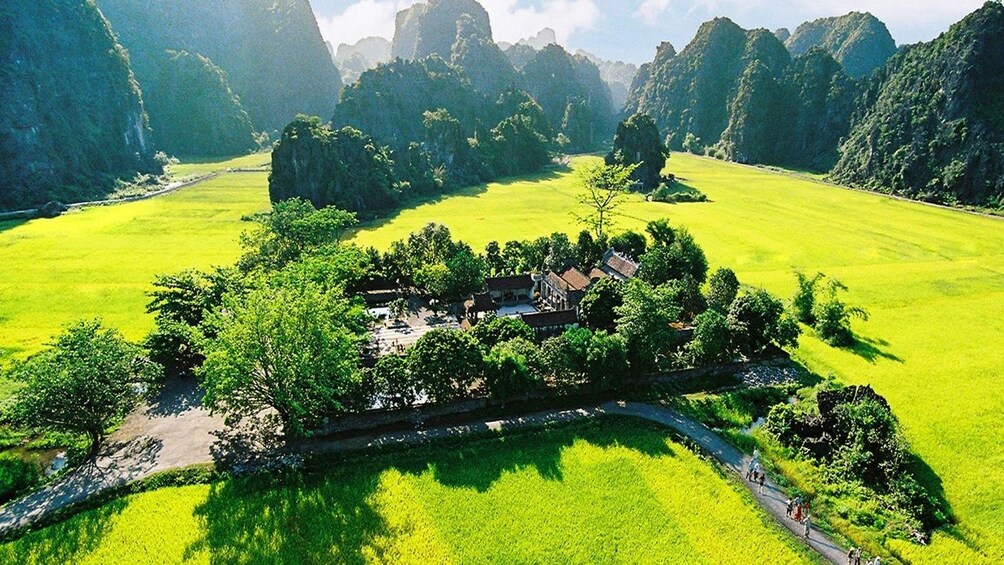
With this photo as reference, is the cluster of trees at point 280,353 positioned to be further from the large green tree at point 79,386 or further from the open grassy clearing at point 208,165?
the open grassy clearing at point 208,165

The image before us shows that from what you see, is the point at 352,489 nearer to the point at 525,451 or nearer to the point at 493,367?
the point at 525,451

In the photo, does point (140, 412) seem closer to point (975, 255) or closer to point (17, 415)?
point (17, 415)

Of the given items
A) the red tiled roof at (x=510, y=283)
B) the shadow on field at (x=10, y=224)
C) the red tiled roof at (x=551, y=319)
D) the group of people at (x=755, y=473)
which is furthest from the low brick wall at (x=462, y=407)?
the shadow on field at (x=10, y=224)

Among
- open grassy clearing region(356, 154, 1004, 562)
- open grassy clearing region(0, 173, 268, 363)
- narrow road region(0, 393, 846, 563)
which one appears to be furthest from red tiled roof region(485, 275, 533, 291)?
open grassy clearing region(0, 173, 268, 363)

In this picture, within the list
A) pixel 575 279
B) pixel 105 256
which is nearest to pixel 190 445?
pixel 575 279

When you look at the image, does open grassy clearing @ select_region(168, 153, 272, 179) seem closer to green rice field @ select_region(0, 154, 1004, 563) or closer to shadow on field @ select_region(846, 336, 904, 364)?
green rice field @ select_region(0, 154, 1004, 563)

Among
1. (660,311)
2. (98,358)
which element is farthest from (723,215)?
(98,358)
